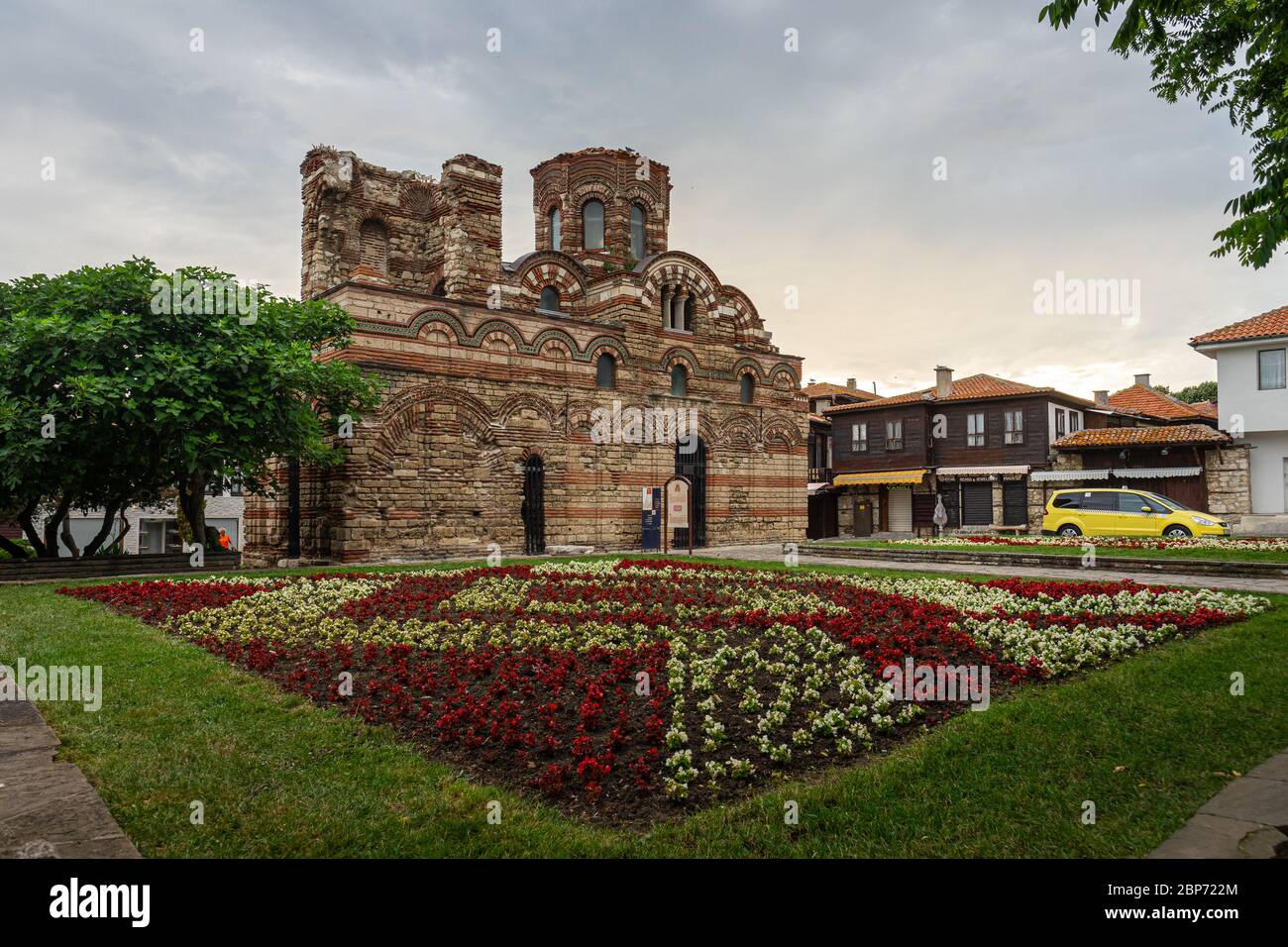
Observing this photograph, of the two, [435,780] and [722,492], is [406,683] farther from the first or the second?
[722,492]

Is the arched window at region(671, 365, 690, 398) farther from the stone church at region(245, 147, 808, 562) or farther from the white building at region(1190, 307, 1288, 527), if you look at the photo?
the white building at region(1190, 307, 1288, 527)

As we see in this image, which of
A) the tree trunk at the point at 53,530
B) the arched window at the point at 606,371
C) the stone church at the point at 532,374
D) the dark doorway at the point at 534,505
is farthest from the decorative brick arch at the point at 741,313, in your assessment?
the tree trunk at the point at 53,530

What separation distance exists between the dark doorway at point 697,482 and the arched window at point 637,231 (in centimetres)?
901

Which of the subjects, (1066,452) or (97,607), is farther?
(1066,452)

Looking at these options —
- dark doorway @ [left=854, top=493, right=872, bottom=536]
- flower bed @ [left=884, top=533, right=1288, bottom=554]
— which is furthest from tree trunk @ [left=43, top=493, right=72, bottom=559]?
dark doorway @ [left=854, top=493, right=872, bottom=536]

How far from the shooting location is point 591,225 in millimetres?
31141

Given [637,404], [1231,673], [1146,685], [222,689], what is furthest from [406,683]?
[637,404]

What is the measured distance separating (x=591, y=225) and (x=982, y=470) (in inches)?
856

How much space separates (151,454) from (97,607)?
596 centimetres

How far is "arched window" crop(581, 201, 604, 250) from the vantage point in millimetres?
31047

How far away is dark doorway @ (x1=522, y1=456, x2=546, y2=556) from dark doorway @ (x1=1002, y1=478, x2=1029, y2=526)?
77.8 feet

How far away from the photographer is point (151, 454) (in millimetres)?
16047

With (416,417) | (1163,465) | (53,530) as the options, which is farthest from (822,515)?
(53,530)

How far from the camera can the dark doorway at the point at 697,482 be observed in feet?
90.0
